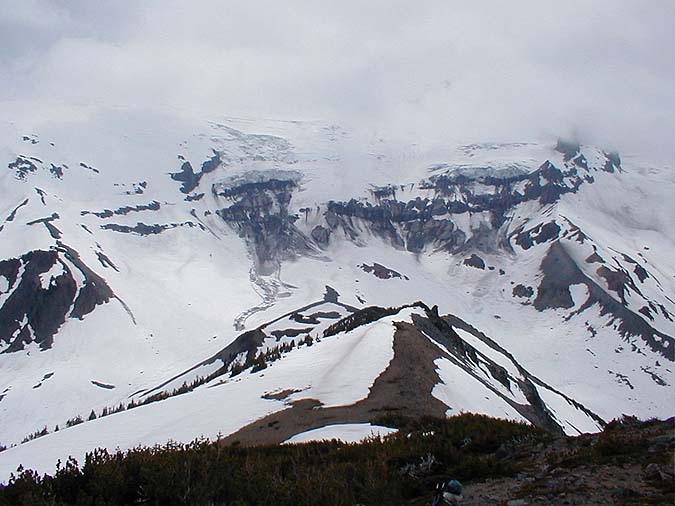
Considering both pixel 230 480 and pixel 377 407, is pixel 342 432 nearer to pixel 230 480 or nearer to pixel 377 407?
pixel 377 407

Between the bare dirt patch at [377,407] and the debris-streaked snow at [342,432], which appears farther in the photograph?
the bare dirt patch at [377,407]

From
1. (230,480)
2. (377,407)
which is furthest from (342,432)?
(230,480)

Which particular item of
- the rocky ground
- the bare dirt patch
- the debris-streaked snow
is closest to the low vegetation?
the rocky ground

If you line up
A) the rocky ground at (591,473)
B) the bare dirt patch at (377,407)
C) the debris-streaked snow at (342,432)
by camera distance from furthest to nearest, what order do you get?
1. the bare dirt patch at (377,407)
2. the debris-streaked snow at (342,432)
3. the rocky ground at (591,473)

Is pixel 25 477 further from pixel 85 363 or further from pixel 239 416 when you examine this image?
pixel 85 363

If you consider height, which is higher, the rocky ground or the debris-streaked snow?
the debris-streaked snow

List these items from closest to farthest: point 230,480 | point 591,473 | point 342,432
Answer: point 230,480 → point 591,473 → point 342,432

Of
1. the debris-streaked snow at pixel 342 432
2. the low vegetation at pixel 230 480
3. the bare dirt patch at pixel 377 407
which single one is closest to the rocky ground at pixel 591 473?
the low vegetation at pixel 230 480

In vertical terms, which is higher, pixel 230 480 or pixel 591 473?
pixel 230 480

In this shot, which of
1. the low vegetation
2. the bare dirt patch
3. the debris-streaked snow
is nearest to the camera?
the low vegetation

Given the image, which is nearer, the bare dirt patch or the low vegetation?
the low vegetation

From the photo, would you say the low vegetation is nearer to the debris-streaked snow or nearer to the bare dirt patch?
the debris-streaked snow

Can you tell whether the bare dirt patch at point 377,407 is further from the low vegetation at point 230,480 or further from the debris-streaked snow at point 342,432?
the low vegetation at point 230,480

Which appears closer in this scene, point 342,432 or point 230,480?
point 230,480
